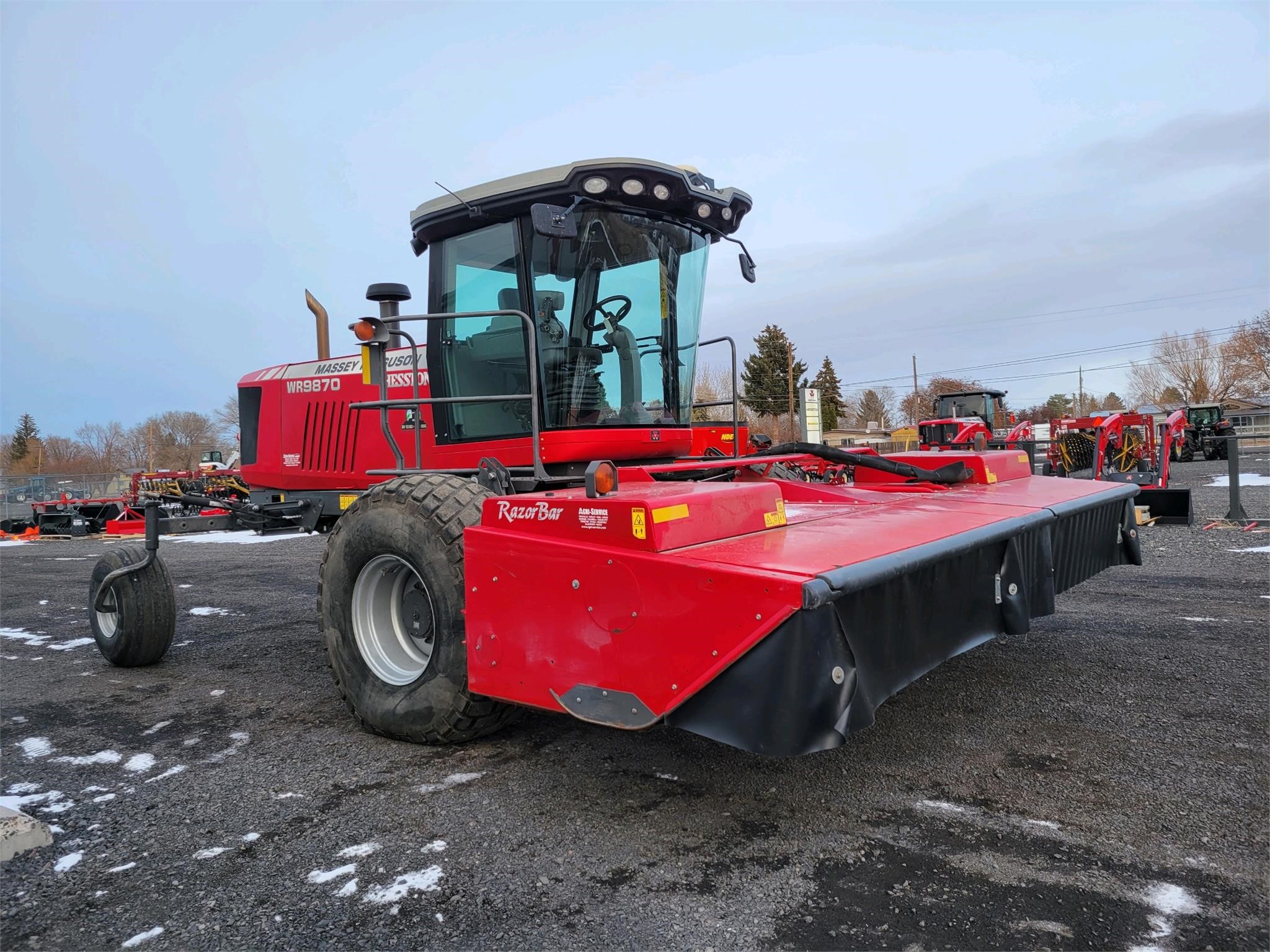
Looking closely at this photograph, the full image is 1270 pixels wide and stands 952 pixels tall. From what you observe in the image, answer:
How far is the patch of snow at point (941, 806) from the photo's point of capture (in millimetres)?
2805

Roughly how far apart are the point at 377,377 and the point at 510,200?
106 cm

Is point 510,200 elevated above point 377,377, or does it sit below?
above

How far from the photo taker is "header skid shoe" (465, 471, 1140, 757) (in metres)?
2.36

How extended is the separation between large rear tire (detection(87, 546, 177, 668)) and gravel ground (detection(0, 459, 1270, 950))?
0.70 meters

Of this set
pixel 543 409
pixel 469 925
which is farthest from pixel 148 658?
pixel 469 925

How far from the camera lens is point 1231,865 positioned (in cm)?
238

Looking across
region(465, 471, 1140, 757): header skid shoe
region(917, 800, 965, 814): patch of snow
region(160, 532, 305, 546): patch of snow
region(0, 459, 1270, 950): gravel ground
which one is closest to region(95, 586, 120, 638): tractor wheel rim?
region(0, 459, 1270, 950): gravel ground

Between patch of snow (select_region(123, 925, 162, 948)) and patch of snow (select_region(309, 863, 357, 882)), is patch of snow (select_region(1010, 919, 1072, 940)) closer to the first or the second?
patch of snow (select_region(309, 863, 357, 882))

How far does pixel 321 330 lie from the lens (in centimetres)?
618

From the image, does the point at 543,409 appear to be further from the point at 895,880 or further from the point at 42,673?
the point at 42,673

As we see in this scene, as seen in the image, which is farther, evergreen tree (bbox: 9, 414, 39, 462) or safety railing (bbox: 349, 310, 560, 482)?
evergreen tree (bbox: 9, 414, 39, 462)

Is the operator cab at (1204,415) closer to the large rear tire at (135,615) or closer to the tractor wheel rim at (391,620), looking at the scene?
the tractor wheel rim at (391,620)

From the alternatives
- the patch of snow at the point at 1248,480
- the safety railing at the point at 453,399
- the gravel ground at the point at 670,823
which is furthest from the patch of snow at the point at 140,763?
the patch of snow at the point at 1248,480

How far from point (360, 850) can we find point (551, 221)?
251 cm
